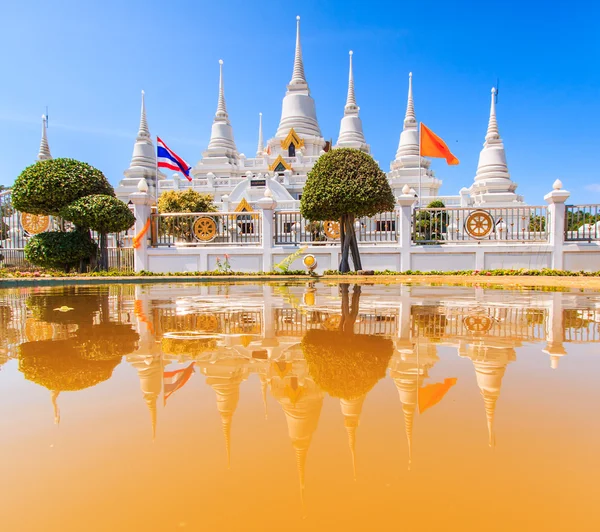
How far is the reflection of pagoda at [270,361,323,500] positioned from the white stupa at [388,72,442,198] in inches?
1311

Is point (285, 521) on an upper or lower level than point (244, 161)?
lower

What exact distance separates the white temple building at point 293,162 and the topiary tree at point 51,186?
55.4 ft

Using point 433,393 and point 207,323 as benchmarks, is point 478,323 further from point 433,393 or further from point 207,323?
point 207,323

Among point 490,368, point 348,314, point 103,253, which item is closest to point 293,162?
point 103,253

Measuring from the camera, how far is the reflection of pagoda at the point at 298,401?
5.14ft

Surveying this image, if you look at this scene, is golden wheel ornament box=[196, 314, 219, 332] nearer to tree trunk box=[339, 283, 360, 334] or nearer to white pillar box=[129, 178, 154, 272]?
tree trunk box=[339, 283, 360, 334]

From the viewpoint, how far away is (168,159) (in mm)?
19625

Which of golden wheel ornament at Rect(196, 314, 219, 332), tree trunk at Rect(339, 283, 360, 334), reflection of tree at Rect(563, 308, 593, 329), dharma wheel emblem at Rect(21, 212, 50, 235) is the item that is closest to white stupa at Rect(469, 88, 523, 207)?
dharma wheel emblem at Rect(21, 212, 50, 235)

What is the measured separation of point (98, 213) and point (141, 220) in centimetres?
171

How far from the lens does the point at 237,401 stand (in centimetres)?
198

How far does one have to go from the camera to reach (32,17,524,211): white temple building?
2995 centimetres

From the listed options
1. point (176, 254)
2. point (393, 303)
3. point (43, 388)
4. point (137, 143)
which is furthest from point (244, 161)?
point (43, 388)

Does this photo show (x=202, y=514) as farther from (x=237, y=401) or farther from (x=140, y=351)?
(x=140, y=351)

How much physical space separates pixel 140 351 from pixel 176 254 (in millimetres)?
12175
